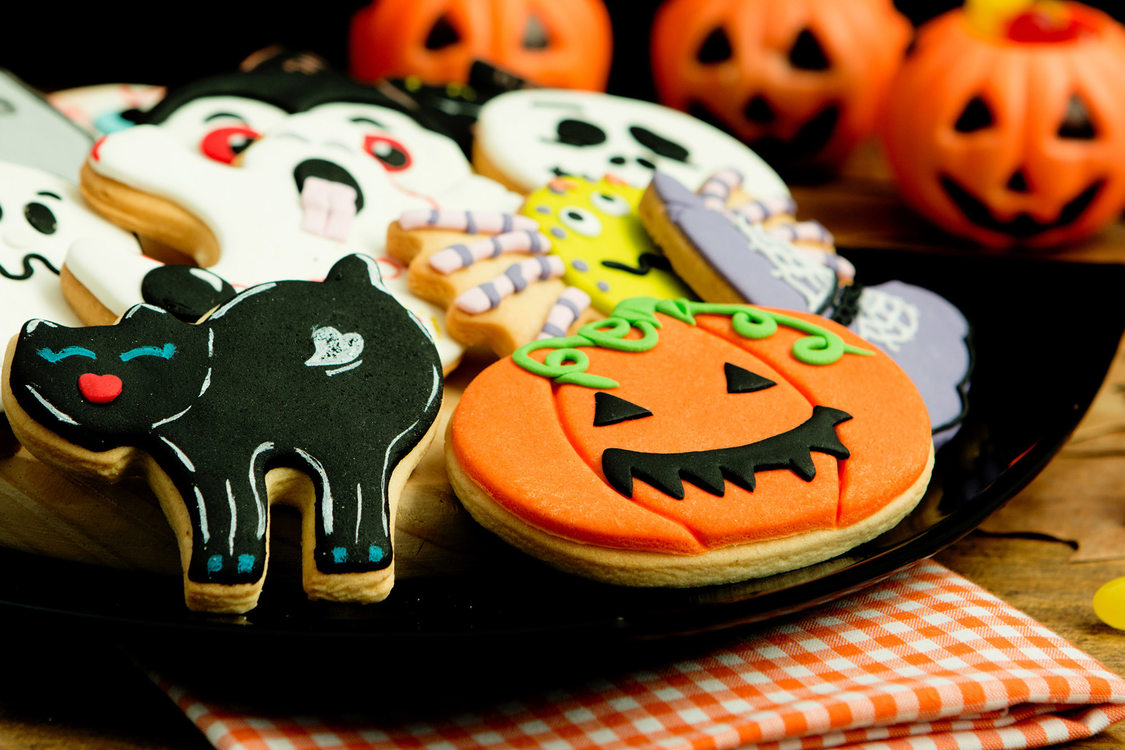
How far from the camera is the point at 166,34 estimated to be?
2.73m

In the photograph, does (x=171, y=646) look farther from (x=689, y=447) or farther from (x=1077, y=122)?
(x=1077, y=122)

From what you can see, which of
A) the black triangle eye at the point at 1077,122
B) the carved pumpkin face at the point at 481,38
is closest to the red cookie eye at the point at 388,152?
the carved pumpkin face at the point at 481,38

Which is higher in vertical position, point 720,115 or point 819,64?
point 819,64

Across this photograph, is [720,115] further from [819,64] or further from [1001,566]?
[1001,566]

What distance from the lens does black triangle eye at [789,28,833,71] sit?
2123mm

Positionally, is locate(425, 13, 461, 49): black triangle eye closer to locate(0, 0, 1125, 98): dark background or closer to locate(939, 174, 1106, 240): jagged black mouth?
locate(0, 0, 1125, 98): dark background

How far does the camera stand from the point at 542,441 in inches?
39.7

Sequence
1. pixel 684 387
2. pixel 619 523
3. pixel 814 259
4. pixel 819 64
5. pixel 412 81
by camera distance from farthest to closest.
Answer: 1. pixel 819 64
2. pixel 412 81
3. pixel 814 259
4. pixel 684 387
5. pixel 619 523

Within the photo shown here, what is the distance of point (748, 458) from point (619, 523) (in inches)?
5.9

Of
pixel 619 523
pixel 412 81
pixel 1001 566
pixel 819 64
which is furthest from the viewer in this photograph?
pixel 819 64

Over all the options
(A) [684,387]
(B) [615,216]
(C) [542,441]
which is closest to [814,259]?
(B) [615,216]

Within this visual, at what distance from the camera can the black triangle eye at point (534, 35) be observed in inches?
86.9

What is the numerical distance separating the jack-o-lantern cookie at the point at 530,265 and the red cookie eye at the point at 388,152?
206mm

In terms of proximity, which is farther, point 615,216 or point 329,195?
point 615,216
